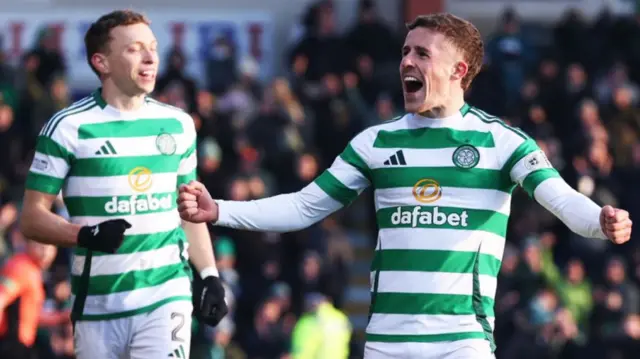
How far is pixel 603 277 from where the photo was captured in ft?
56.5

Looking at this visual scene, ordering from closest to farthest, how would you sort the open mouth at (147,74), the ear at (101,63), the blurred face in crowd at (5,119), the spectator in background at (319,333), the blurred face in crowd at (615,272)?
the open mouth at (147,74)
the ear at (101,63)
the spectator in background at (319,333)
the blurred face in crowd at (5,119)
the blurred face in crowd at (615,272)

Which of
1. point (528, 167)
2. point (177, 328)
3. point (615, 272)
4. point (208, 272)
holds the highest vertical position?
point (528, 167)

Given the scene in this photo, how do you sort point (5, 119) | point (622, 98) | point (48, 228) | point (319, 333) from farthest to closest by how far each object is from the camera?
point (622, 98) < point (5, 119) < point (319, 333) < point (48, 228)

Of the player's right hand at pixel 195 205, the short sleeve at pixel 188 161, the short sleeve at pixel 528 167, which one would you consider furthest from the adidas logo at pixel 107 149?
the short sleeve at pixel 528 167

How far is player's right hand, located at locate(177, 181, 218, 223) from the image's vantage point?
7133 mm

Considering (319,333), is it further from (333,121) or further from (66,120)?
(66,120)

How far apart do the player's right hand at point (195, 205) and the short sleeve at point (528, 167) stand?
4.44 ft

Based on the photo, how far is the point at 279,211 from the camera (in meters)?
7.50

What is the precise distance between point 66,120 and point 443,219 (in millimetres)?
2223

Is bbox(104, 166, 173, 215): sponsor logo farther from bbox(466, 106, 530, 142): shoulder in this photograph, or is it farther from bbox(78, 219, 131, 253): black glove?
bbox(466, 106, 530, 142): shoulder

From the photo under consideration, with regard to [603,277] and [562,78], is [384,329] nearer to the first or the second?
[603,277]

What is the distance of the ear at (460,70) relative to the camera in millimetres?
7457

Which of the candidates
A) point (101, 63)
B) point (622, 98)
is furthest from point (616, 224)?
point (622, 98)

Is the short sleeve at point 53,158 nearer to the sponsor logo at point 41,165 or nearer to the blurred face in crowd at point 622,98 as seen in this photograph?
the sponsor logo at point 41,165
